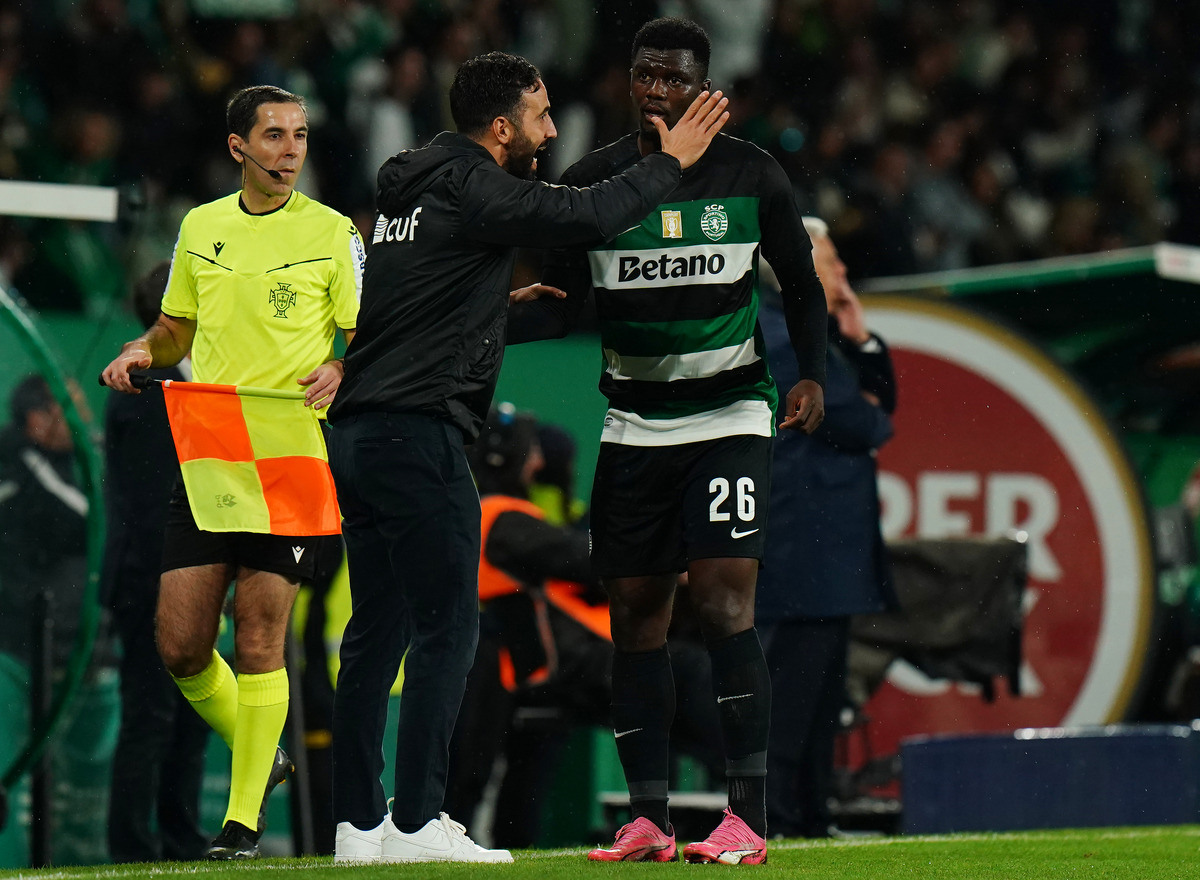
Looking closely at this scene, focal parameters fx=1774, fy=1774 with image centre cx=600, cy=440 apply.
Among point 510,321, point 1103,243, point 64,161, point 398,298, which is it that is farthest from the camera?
point 1103,243

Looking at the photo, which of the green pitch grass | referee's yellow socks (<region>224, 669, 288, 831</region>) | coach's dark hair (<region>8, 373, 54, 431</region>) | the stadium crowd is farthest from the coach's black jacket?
the stadium crowd

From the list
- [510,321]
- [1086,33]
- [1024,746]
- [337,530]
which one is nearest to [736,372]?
[510,321]

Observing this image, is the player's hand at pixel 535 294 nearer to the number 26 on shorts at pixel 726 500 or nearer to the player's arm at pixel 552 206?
the player's arm at pixel 552 206

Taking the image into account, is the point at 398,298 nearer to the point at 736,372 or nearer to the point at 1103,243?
the point at 736,372

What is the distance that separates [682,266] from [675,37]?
21.3 inches

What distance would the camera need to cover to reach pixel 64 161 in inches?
345

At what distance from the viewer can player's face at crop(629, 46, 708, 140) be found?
419cm

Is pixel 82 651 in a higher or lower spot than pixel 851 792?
higher

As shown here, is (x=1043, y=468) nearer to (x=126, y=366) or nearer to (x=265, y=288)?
(x=265, y=288)

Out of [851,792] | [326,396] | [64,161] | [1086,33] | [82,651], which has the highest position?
[1086,33]

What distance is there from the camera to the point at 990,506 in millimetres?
8039

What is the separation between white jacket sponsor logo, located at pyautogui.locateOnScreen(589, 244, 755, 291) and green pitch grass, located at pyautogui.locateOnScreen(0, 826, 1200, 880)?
1.35 meters

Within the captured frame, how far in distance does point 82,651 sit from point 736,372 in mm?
3093

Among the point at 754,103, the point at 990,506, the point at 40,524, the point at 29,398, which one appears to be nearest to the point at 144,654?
the point at 40,524
